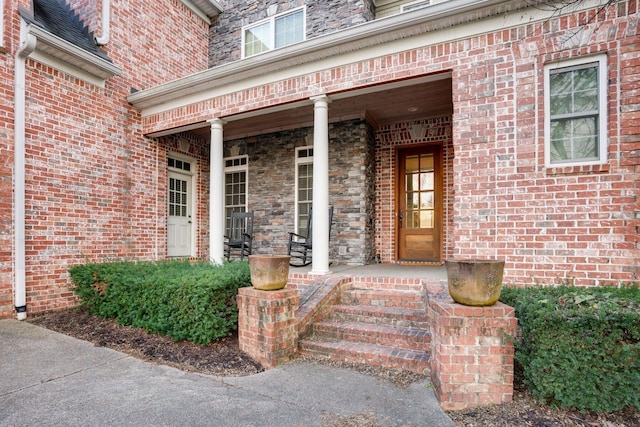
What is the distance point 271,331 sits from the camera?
3.30 m

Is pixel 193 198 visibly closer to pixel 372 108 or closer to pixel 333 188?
pixel 333 188

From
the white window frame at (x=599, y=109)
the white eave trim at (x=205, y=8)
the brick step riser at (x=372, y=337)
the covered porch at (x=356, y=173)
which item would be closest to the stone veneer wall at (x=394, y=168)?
the covered porch at (x=356, y=173)

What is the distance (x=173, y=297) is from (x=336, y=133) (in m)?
4.27

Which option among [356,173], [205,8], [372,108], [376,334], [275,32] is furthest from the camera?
[205,8]

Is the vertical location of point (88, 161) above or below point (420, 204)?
above

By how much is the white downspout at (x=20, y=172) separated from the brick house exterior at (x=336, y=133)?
6cm

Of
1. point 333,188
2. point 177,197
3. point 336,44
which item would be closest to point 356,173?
point 333,188

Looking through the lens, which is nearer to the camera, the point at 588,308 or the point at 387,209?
the point at 588,308

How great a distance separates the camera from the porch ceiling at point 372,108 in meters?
5.15

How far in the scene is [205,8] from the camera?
8.50 m

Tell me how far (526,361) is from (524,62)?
3.10m

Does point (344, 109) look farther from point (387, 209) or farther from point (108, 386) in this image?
point (108, 386)

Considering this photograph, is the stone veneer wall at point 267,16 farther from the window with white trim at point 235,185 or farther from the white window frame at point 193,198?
the white window frame at point 193,198

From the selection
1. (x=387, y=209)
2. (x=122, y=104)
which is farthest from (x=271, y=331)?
(x=122, y=104)
